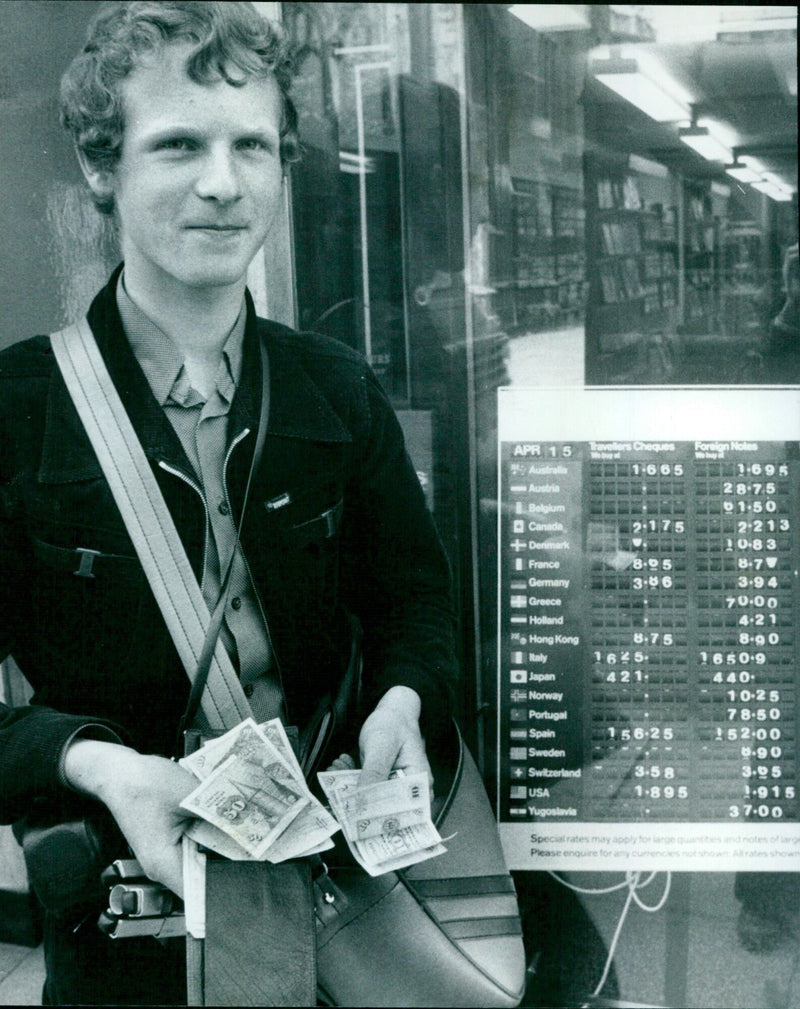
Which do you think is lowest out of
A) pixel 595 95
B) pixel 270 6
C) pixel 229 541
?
pixel 229 541

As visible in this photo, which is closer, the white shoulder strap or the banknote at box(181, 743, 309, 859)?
the banknote at box(181, 743, 309, 859)

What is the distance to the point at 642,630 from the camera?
285cm

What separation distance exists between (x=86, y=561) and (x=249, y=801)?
23.2 inches

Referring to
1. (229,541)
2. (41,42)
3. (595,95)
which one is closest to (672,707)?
(229,541)

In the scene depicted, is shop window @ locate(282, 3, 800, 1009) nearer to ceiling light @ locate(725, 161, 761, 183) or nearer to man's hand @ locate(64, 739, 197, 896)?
ceiling light @ locate(725, 161, 761, 183)

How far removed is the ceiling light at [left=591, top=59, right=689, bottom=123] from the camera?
2.69 m

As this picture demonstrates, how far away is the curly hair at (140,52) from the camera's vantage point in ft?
7.91

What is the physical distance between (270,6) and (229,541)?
116 cm

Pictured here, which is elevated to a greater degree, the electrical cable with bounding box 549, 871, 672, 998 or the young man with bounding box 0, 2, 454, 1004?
the young man with bounding box 0, 2, 454, 1004

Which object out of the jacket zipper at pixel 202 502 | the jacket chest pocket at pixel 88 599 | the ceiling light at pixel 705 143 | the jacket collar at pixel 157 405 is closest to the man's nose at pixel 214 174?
the jacket collar at pixel 157 405

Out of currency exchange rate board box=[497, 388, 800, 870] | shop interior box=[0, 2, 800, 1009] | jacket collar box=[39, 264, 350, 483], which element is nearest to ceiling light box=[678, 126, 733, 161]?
shop interior box=[0, 2, 800, 1009]

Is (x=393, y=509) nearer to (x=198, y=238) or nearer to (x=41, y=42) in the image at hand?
(x=198, y=238)

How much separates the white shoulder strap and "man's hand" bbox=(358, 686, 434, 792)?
27 centimetres

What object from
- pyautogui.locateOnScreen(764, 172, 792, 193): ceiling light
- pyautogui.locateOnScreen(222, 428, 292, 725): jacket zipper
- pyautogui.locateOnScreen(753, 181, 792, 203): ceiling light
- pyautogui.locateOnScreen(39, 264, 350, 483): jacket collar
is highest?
pyautogui.locateOnScreen(764, 172, 792, 193): ceiling light
